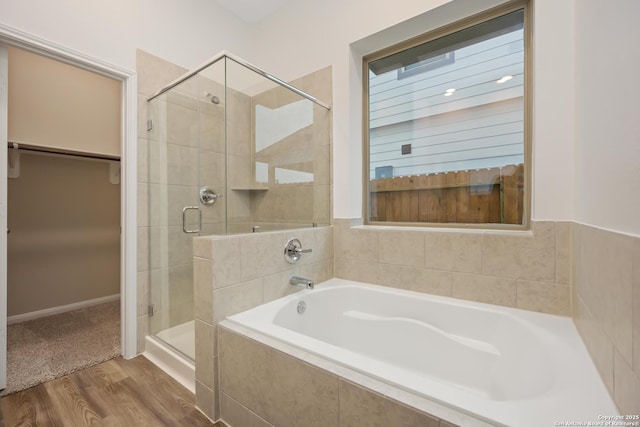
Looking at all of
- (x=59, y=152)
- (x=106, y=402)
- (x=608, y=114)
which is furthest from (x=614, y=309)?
(x=59, y=152)

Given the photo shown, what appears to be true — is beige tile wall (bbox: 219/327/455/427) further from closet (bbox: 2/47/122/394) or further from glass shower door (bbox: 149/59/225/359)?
closet (bbox: 2/47/122/394)

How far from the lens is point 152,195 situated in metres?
2.04

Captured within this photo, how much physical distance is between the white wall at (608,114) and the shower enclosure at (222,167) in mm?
1510

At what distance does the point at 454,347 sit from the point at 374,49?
214cm

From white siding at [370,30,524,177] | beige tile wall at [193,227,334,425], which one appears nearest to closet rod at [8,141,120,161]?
beige tile wall at [193,227,334,425]

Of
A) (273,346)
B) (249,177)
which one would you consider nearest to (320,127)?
(249,177)

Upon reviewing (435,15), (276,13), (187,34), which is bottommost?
(435,15)

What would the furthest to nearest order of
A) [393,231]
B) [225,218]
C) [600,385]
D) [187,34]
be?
[187,34] < [393,231] < [225,218] < [600,385]

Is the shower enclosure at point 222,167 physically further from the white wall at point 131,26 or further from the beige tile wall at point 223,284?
the white wall at point 131,26

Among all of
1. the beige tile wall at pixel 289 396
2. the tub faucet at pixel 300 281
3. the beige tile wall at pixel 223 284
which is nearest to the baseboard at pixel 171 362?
the beige tile wall at pixel 223 284

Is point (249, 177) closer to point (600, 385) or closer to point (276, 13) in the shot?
point (276, 13)

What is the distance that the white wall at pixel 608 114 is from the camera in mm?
690

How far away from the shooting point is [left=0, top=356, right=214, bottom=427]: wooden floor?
1340 millimetres

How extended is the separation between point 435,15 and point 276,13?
1.55 metres
